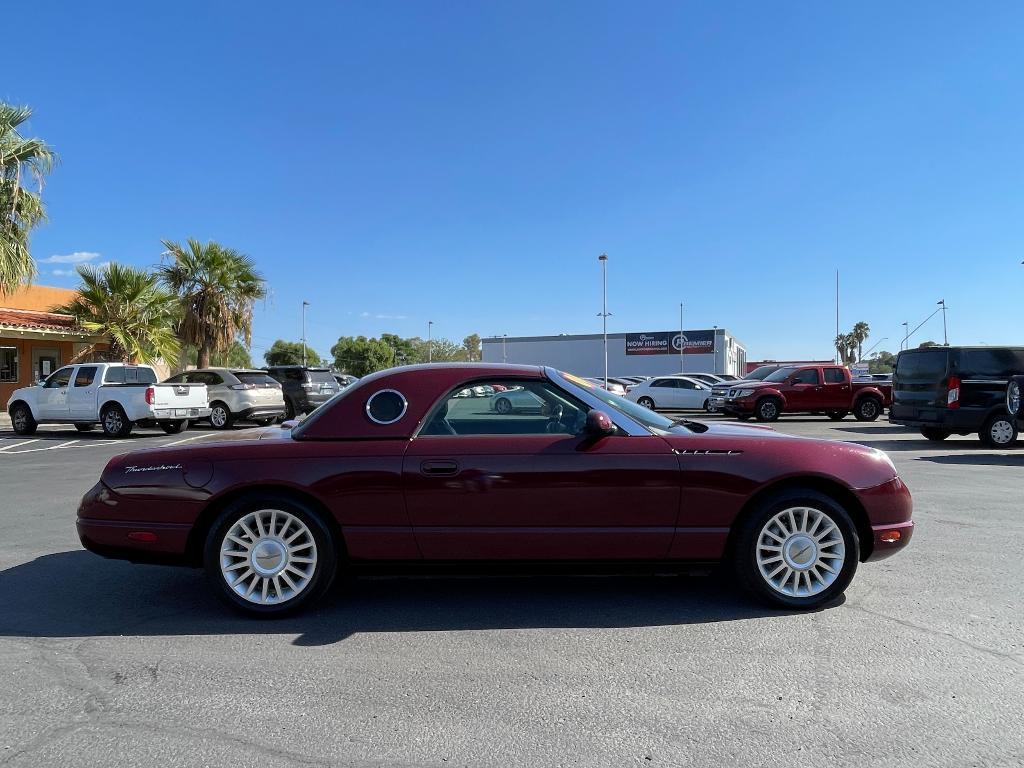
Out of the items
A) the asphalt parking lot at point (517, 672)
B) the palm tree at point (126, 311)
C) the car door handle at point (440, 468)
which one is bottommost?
the asphalt parking lot at point (517, 672)

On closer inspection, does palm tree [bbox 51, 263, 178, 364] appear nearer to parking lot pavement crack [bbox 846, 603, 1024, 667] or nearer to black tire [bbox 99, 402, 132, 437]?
black tire [bbox 99, 402, 132, 437]

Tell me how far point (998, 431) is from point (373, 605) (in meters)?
13.2

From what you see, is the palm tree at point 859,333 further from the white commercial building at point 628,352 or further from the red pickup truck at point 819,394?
the red pickup truck at point 819,394

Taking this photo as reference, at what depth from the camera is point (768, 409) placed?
1936cm

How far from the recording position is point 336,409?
3.93 metres

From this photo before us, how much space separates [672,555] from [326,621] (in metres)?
2.00

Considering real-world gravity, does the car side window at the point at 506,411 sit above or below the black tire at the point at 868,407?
above

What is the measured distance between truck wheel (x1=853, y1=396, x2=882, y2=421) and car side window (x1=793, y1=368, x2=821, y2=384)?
4.53 feet

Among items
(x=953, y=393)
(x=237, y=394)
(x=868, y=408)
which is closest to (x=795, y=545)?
(x=953, y=393)

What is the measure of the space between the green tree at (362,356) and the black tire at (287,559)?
239ft

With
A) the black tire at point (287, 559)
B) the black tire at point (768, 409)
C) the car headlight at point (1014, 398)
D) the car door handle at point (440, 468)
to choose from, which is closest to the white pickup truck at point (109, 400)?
the black tire at point (287, 559)

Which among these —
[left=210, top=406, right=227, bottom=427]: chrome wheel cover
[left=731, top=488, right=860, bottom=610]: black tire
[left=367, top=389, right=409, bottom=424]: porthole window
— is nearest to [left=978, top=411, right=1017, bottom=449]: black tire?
[left=731, top=488, right=860, bottom=610]: black tire

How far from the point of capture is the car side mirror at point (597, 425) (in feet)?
12.1

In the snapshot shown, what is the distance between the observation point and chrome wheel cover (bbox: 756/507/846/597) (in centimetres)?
382
